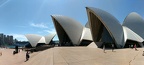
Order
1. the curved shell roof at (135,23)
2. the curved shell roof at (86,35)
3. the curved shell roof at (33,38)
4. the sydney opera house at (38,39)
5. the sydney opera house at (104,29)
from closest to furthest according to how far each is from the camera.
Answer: the sydney opera house at (104,29)
the curved shell roof at (135,23)
the curved shell roof at (86,35)
the sydney opera house at (38,39)
the curved shell roof at (33,38)

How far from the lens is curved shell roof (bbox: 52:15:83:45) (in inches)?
1620

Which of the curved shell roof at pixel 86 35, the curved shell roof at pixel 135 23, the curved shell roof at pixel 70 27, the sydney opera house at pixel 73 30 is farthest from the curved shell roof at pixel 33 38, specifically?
the curved shell roof at pixel 135 23

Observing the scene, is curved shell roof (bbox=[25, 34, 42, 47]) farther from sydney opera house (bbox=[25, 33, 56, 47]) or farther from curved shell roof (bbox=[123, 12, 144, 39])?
curved shell roof (bbox=[123, 12, 144, 39])

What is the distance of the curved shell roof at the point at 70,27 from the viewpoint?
41156 mm

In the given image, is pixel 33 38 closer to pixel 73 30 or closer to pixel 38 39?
pixel 38 39

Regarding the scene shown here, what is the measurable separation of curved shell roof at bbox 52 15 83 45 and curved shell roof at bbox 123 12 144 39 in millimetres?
11816

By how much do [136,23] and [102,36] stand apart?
11701 millimetres

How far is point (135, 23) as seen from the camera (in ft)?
133

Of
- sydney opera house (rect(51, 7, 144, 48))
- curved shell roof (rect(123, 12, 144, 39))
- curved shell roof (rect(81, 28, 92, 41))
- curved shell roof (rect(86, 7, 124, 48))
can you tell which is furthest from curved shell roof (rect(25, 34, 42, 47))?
curved shell roof (rect(86, 7, 124, 48))

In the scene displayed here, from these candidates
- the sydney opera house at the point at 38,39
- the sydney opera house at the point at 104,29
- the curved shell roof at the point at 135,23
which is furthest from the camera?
the sydney opera house at the point at 38,39

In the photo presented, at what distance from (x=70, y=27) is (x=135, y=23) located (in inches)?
634

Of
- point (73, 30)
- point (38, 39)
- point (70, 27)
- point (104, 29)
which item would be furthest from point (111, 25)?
point (38, 39)

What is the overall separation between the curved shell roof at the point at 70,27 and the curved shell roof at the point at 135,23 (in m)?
11.8

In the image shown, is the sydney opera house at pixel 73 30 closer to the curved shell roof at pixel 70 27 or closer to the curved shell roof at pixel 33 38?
the curved shell roof at pixel 70 27
